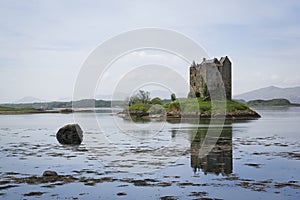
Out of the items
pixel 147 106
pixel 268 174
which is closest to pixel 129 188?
pixel 268 174

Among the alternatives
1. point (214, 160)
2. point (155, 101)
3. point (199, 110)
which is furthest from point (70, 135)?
point (155, 101)

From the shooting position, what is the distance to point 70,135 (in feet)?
117

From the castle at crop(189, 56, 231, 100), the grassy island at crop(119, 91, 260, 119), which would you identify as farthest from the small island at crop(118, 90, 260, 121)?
the castle at crop(189, 56, 231, 100)

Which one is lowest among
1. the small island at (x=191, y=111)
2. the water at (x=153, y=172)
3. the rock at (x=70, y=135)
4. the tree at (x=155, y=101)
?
the water at (x=153, y=172)

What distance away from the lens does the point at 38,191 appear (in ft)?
48.7

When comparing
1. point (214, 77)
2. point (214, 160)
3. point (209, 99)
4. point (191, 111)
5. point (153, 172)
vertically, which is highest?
point (214, 77)

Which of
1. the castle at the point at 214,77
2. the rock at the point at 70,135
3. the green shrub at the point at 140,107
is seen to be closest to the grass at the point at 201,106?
the castle at the point at 214,77

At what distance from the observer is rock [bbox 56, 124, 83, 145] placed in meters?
34.8

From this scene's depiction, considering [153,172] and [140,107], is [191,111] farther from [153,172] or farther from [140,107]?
[153,172]

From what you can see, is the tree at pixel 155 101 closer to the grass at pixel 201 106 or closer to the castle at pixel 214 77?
the grass at pixel 201 106

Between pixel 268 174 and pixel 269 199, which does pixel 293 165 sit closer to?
pixel 268 174

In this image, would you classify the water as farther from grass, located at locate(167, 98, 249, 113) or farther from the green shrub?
the green shrub

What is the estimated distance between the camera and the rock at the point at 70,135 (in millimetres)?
34781

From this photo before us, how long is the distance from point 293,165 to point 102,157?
1149 cm
